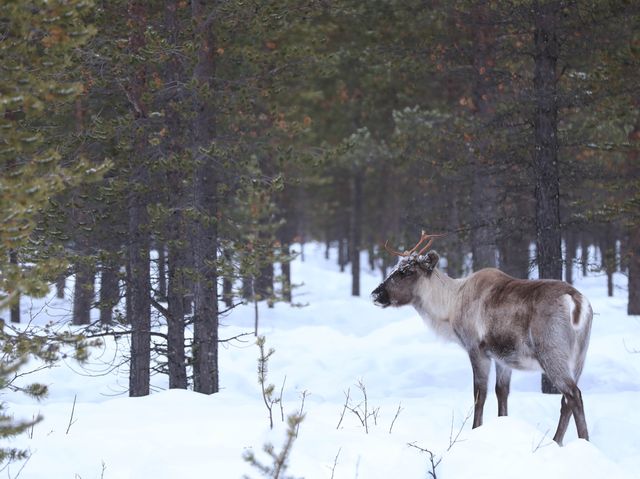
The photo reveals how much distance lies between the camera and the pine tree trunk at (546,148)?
11.6 m

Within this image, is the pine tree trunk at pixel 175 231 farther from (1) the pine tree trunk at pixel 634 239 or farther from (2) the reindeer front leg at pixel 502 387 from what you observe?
(1) the pine tree trunk at pixel 634 239

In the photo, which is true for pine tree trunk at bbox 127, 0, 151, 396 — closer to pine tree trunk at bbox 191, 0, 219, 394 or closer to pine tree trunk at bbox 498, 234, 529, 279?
pine tree trunk at bbox 191, 0, 219, 394

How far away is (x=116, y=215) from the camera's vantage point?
12.6m

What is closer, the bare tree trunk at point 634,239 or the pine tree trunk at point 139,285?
the pine tree trunk at point 139,285

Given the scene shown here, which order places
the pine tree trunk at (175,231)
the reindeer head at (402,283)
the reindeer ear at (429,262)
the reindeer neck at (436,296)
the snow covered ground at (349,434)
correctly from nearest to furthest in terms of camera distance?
1. the snow covered ground at (349,434)
2. the reindeer neck at (436,296)
3. the reindeer ear at (429,262)
4. the reindeer head at (402,283)
5. the pine tree trunk at (175,231)

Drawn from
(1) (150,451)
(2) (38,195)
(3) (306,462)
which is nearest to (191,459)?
(1) (150,451)

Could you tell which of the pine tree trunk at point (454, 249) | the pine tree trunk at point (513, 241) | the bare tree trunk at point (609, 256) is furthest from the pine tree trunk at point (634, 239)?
the pine tree trunk at point (454, 249)

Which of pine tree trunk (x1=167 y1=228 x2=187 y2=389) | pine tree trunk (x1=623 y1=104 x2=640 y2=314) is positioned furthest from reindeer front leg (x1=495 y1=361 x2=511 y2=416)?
pine tree trunk (x1=167 y1=228 x2=187 y2=389)

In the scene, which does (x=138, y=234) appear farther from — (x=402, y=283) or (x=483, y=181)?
(x=483, y=181)

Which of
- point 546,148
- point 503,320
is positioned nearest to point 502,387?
point 503,320

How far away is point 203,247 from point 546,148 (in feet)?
19.2

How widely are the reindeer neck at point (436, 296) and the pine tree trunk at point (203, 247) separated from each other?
10.8 feet

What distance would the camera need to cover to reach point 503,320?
27.6 ft

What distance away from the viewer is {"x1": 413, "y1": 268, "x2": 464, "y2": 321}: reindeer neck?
9.50m
